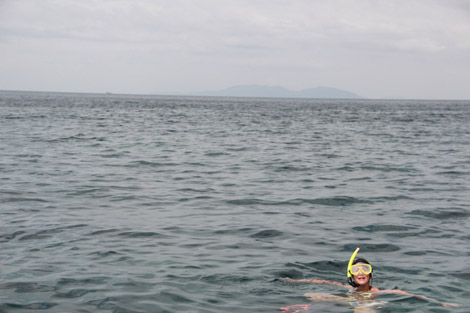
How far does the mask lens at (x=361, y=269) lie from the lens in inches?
353

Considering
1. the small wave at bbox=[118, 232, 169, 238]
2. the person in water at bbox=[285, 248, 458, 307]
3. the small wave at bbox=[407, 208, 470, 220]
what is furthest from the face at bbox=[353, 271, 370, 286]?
the small wave at bbox=[407, 208, 470, 220]

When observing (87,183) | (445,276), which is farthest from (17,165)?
(445,276)

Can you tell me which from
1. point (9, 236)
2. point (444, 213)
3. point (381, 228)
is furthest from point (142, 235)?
point (444, 213)

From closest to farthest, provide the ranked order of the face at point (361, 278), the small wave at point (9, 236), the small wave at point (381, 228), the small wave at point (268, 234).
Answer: the face at point (361, 278) < the small wave at point (9, 236) < the small wave at point (268, 234) < the small wave at point (381, 228)

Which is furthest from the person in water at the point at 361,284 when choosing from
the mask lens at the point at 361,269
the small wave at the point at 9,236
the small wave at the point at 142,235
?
the small wave at the point at 9,236

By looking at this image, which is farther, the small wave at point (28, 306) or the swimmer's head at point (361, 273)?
the swimmer's head at point (361, 273)

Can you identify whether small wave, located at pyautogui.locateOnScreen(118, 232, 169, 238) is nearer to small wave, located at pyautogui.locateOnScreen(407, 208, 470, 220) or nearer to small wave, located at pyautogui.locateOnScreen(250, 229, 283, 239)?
small wave, located at pyautogui.locateOnScreen(250, 229, 283, 239)

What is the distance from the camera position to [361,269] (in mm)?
8984

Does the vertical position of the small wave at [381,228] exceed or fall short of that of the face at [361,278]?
it falls short

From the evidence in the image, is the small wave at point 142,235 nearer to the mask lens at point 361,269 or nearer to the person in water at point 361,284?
the person in water at point 361,284

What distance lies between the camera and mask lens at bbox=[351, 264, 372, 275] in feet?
29.5

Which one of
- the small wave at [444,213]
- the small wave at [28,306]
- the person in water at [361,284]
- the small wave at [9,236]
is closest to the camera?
the small wave at [28,306]

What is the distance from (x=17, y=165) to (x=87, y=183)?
547 cm

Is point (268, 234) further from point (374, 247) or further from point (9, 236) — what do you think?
point (9, 236)
